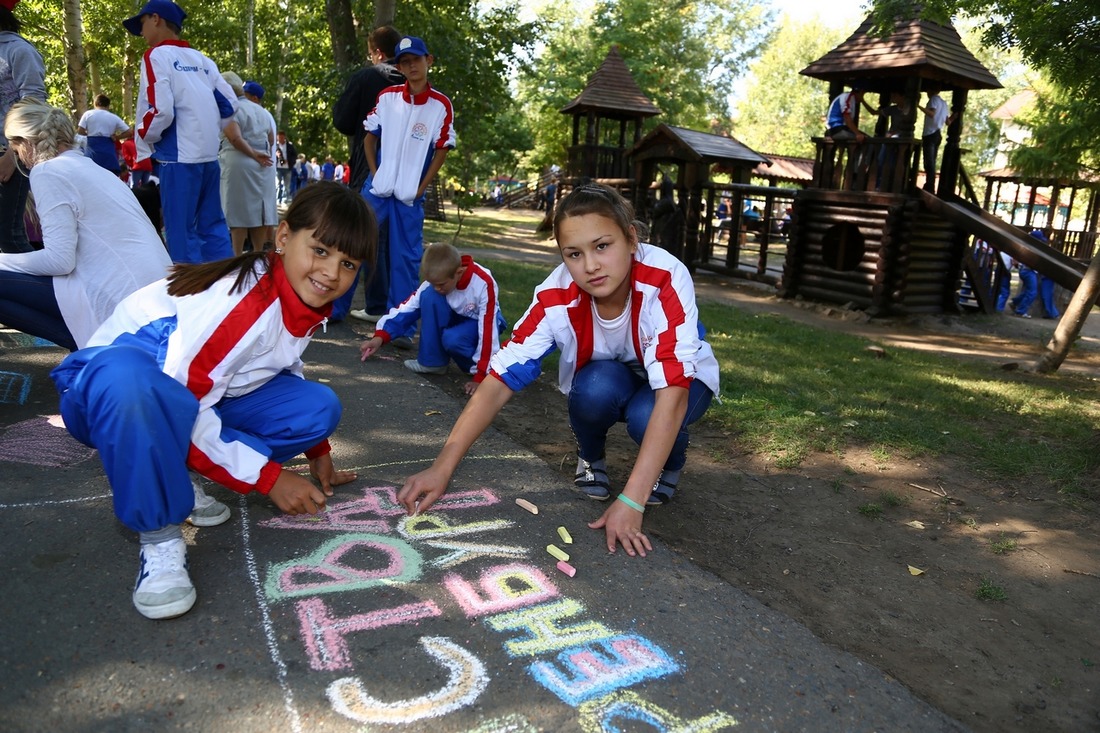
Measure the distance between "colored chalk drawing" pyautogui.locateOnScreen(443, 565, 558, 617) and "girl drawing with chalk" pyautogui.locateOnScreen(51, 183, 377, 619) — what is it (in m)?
0.55

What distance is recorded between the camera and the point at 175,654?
2055 millimetres

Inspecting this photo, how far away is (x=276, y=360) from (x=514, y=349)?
32.4 inches

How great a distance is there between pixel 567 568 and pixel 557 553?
13 cm

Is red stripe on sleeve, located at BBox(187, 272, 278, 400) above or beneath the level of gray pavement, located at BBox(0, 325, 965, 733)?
above

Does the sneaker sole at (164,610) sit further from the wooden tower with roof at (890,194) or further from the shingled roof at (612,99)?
the shingled roof at (612,99)

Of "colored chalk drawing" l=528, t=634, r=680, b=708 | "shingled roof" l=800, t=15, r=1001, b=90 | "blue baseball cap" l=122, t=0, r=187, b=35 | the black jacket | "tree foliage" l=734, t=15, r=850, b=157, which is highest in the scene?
"tree foliage" l=734, t=15, r=850, b=157

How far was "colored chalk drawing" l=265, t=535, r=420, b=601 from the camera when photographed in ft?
7.97

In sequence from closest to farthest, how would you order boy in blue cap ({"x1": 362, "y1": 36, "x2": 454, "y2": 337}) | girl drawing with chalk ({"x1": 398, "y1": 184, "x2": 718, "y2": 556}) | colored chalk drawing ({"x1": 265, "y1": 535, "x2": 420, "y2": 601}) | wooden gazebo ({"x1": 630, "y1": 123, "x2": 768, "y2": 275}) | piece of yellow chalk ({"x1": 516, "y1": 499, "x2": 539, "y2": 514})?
colored chalk drawing ({"x1": 265, "y1": 535, "x2": 420, "y2": 601}) → girl drawing with chalk ({"x1": 398, "y1": 184, "x2": 718, "y2": 556}) → piece of yellow chalk ({"x1": 516, "y1": 499, "x2": 539, "y2": 514}) → boy in blue cap ({"x1": 362, "y1": 36, "x2": 454, "y2": 337}) → wooden gazebo ({"x1": 630, "y1": 123, "x2": 768, "y2": 275})

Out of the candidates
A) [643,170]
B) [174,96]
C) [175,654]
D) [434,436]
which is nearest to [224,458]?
[175,654]

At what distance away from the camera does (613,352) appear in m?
3.25

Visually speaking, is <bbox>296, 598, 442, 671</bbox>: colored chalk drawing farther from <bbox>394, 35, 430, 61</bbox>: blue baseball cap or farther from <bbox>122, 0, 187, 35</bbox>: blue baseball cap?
<bbox>122, 0, 187, 35</bbox>: blue baseball cap

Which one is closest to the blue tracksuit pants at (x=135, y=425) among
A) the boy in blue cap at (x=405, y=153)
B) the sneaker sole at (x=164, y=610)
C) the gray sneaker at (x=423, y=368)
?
the sneaker sole at (x=164, y=610)

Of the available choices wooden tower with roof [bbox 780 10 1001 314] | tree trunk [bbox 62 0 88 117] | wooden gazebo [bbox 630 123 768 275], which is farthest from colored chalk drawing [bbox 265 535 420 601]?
tree trunk [bbox 62 0 88 117]

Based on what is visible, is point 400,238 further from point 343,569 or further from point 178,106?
point 343,569
